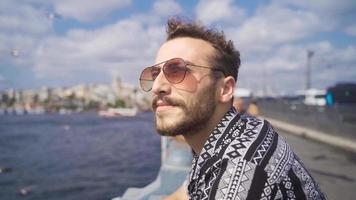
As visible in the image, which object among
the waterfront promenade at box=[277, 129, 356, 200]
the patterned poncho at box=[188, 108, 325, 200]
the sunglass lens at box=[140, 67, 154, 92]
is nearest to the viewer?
the patterned poncho at box=[188, 108, 325, 200]

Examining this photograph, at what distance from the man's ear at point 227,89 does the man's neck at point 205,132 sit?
0.05m

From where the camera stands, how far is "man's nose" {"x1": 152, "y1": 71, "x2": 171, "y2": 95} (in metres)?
2.15

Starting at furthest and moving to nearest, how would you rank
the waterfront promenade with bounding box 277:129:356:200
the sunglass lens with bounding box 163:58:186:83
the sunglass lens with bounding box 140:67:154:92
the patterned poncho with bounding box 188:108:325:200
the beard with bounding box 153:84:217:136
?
the waterfront promenade with bounding box 277:129:356:200 → the sunglass lens with bounding box 140:67:154:92 → the sunglass lens with bounding box 163:58:186:83 → the beard with bounding box 153:84:217:136 → the patterned poncho with bounding box 188:108:325:200

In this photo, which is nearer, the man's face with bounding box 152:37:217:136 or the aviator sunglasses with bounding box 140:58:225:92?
the man's face with bounding box 152:37:217:136

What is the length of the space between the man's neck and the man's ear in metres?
0.05

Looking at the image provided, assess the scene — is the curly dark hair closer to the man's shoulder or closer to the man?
the man

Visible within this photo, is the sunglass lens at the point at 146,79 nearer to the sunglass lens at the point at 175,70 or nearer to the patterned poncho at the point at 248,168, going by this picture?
the sunglass lens at the point at 175,70

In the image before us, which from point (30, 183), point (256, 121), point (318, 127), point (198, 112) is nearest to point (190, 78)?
point (198, 112)

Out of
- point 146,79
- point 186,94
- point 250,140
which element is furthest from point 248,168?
point 146,79

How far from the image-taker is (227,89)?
221cm

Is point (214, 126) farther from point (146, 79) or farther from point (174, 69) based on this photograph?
point (146, 79)

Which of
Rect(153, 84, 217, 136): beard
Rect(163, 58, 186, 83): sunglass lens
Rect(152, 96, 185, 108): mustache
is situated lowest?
Rect(153, 84, 217, 136): beard

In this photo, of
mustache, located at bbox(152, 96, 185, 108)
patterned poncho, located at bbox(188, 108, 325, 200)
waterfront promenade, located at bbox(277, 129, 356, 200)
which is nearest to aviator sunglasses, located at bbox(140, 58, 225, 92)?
mustache, located at bbox(152, 96, 185, 108)

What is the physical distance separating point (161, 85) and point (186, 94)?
0.62 feet
